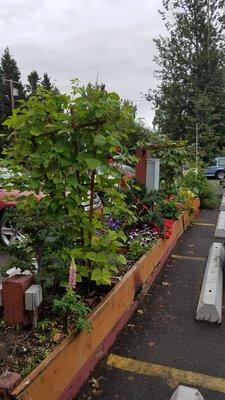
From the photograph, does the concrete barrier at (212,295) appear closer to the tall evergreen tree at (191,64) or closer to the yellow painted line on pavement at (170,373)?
the yellow painted line on pavement at (170,373)

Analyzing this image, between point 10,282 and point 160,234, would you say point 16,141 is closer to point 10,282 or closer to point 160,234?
point 10,282

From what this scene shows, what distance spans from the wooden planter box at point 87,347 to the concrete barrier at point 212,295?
2.36 feet

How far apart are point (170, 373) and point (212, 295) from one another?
129 cm

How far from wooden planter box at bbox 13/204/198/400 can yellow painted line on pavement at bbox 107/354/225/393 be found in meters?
0.18

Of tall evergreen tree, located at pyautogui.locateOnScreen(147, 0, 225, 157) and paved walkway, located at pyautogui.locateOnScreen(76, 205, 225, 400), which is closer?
paved walkway, located at pyautogui.locateOnScreen(76, 205, 225, 400)

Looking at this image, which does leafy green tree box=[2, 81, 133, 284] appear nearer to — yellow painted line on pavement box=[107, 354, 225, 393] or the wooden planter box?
the wooden planter box

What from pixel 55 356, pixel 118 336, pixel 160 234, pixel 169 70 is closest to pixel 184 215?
pixel 160 234

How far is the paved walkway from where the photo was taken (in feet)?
9.98

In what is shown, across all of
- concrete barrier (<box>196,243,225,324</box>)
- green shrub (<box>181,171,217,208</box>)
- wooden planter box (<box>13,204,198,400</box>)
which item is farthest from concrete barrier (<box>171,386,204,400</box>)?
green shrub (<box>181,171,217,208</box>)

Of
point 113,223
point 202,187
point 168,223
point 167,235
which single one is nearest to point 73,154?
point 113,223

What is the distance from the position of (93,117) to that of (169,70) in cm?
3514

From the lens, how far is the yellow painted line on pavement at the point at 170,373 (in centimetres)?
312

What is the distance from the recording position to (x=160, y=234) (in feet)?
19.4

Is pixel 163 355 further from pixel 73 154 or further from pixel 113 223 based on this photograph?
pixel 113 223
